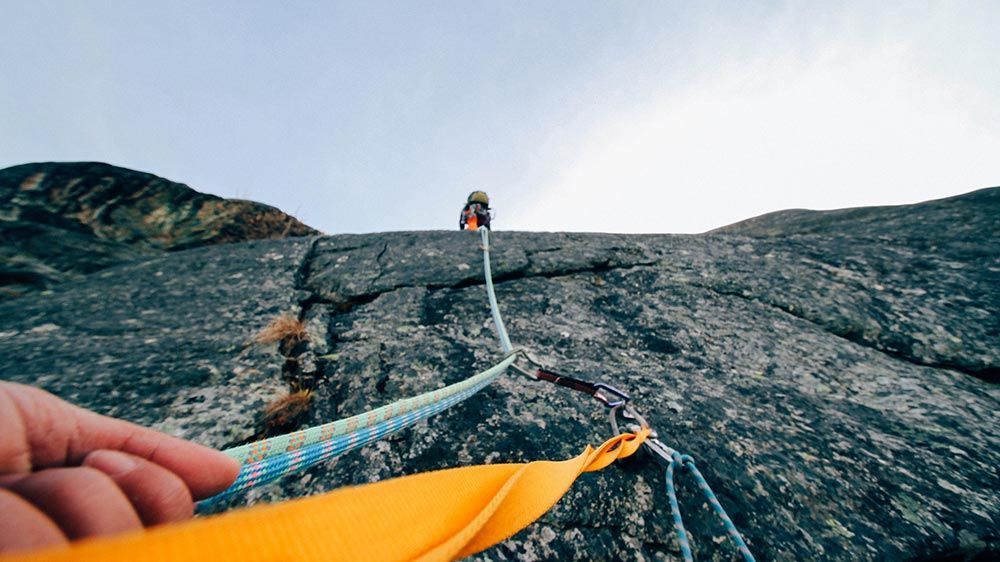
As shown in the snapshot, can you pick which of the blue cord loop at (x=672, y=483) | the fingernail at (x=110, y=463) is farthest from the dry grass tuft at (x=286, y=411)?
the blue cord loop at (x=672, y=483)

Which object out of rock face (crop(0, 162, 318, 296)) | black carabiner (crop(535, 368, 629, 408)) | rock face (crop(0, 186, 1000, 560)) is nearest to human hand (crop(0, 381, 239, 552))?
rock face (crop(0, 186, 1000, 560))

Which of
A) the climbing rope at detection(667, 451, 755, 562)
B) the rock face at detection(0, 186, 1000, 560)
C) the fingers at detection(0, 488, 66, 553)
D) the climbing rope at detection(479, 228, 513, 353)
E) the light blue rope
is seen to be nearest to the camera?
the fingers at detection(0, 488, 66, 553)

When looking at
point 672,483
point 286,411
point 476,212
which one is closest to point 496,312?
point 286,411

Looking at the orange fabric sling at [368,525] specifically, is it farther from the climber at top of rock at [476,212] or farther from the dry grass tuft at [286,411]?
the climber at top of rock at [476,212]

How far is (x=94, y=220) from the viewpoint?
3742 mm

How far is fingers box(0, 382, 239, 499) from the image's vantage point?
20.8 inches

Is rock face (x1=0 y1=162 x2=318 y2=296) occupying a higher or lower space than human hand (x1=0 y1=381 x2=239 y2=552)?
higher

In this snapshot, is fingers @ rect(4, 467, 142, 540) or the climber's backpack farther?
the climber's backpack

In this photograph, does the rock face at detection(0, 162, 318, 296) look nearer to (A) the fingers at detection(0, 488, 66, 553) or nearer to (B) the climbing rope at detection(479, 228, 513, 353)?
(B) the climbing rope at detection(479, 228, 513, 353)

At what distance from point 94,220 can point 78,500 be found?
493cm

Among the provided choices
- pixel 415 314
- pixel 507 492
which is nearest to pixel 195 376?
pixel 415 314

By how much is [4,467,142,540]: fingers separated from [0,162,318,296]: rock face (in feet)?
12.7

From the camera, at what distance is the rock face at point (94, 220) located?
3.12m

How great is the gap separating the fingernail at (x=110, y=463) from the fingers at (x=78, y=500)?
0.08 metres
